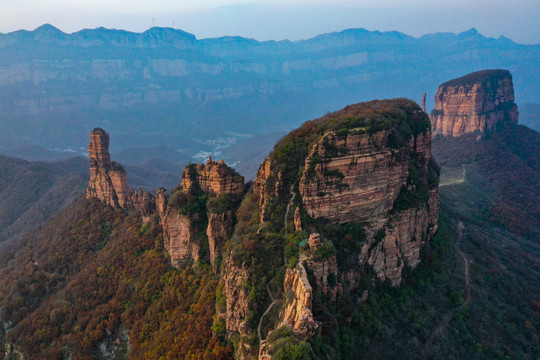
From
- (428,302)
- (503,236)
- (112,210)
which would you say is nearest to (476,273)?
(428,302)

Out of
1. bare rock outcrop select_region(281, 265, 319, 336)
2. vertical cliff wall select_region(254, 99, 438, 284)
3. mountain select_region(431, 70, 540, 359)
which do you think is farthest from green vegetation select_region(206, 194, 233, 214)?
mountain select_region(431, 70, 540, 359)

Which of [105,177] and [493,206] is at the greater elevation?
[105,177]

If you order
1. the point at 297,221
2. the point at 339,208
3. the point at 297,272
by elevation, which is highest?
the point at 339,208

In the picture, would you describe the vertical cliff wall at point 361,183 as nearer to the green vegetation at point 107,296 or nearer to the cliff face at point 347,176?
the cliff face at point 347,176

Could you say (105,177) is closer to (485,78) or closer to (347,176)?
(347,176)

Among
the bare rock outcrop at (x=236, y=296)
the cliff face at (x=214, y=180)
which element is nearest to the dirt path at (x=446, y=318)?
the bare rock outcrop at (x=236, y=296)

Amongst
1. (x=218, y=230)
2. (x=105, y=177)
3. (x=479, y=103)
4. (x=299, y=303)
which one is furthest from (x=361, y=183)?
(x=479, y=103)

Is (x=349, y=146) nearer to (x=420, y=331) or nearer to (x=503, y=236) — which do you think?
(x=420, y=331)
